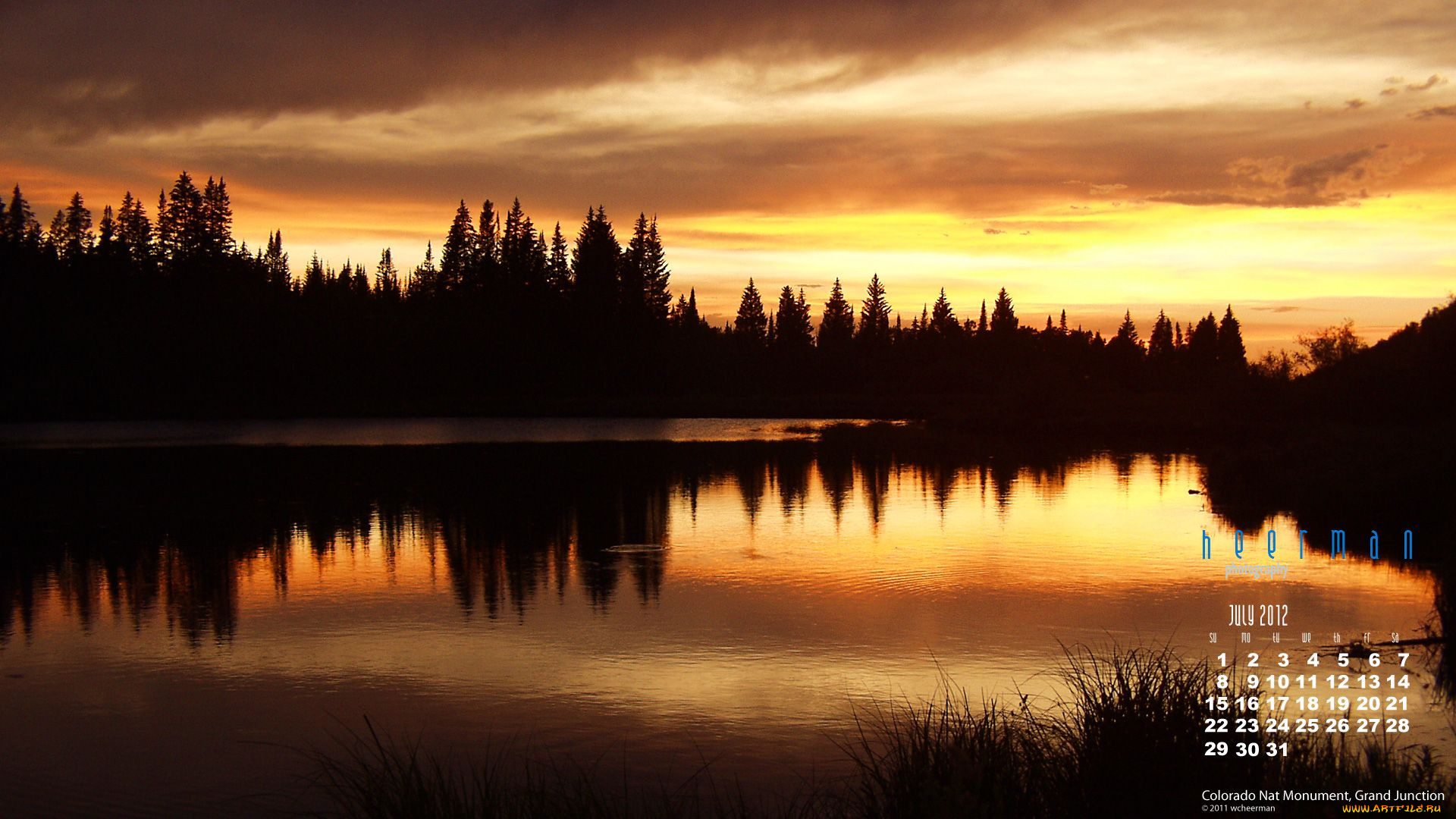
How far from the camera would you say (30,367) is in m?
81.2

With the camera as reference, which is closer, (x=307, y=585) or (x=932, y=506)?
(x=307, y=585)

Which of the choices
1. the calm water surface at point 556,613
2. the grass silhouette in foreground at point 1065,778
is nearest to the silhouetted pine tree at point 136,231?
the calm water surface at point 556,613

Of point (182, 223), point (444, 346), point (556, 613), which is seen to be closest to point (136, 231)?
point (182, 223)

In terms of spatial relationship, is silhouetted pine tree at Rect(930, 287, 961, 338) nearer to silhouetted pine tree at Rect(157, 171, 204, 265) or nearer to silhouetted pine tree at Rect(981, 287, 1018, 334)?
silhouetted pine tree at Rect(981, 287, 1018, 334)

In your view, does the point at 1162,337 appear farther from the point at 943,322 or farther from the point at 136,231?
the point at 136,231

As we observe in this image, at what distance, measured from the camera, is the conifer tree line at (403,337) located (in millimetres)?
85000

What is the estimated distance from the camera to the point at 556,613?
1659 centimetres

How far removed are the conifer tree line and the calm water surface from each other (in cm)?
4786

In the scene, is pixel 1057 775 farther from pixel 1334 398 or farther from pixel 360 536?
pixel 1334 398

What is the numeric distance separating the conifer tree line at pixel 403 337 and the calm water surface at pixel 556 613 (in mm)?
47857

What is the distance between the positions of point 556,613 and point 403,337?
8506 cm

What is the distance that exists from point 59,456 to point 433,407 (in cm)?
4174

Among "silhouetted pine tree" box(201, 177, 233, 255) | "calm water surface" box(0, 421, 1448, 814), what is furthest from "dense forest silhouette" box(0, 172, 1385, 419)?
"calm water surface" box(0, 421, 1448, 814)

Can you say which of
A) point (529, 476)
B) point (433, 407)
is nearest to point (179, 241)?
point (433, 407)
